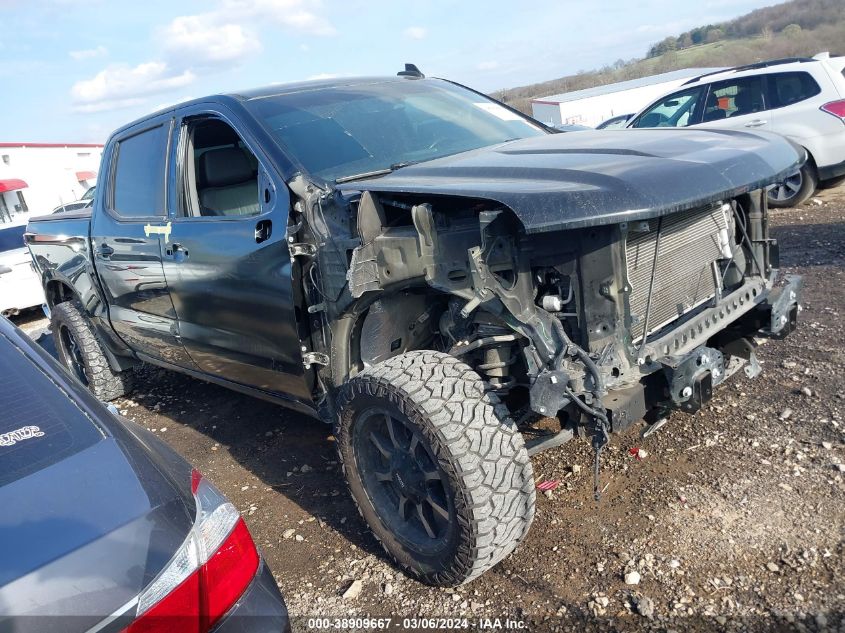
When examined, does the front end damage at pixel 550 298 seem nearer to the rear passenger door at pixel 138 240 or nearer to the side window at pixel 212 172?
the side window at pixel 212 172

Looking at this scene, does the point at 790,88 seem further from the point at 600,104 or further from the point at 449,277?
the point at 600,104

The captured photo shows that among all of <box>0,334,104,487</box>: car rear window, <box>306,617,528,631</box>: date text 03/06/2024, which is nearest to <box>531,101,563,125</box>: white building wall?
<box>306,617,528,631</box>: date text 03/06/2024

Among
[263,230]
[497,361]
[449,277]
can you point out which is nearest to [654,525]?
[497,361]

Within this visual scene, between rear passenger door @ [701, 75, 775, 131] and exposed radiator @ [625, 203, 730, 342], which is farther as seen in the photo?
→ rear passenger door @ [701, 75, 775, 131]

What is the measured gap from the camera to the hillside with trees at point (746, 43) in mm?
43094

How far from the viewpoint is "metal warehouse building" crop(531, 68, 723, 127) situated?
2331 centimetres

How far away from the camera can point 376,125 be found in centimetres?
346

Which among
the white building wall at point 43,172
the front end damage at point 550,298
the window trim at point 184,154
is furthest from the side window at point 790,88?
the white building wall at point 43,172

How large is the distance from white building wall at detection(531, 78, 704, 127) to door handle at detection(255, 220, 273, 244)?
2064cm

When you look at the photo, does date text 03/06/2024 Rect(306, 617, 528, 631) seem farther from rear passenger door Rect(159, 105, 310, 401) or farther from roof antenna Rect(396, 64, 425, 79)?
roof antenna Rect(396, 64, 425, 79)

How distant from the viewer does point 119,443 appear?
1769 mm

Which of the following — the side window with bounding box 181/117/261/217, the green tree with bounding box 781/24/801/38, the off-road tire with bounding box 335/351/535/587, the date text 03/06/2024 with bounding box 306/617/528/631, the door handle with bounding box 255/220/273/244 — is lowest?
the date text 03/06/2024 with bounding box 306/617/528/631

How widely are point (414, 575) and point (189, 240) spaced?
6.78 ft

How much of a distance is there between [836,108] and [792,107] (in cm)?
48
